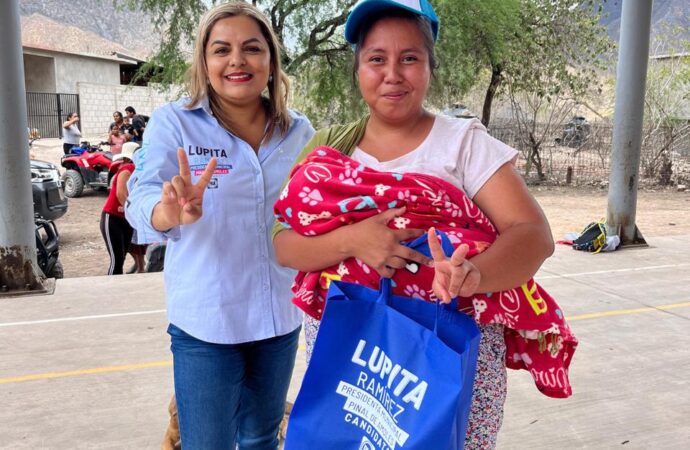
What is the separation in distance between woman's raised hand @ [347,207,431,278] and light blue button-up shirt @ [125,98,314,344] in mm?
649

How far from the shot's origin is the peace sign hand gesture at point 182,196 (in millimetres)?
1815

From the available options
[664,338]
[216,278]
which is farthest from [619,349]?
[216,278]

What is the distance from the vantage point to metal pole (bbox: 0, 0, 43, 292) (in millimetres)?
6332

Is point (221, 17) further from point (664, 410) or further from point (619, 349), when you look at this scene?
point (619, 349)

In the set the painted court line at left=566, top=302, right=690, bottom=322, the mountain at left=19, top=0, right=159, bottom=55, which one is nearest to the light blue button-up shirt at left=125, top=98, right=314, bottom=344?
the painted court line at left=566, top=302, right=690, bottom=322

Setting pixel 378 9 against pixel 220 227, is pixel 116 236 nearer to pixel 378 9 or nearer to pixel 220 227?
pixel 220 227

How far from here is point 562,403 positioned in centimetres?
408

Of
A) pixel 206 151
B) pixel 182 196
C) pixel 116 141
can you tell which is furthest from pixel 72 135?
pixel 182 196

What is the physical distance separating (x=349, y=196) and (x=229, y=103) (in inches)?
31.0

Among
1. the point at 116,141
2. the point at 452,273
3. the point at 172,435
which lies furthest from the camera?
the point at 116,141

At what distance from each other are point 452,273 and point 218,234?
35.6 inches

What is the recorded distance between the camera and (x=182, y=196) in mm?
1825

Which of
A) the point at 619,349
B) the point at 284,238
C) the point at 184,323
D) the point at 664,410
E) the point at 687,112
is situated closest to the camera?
the point at 284,238

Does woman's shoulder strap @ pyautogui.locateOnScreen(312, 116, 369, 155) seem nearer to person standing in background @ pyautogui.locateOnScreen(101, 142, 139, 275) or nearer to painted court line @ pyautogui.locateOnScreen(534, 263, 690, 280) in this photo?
person standing in background @ pyautogui.locateOnScreen(101, 142, 139, 275)
